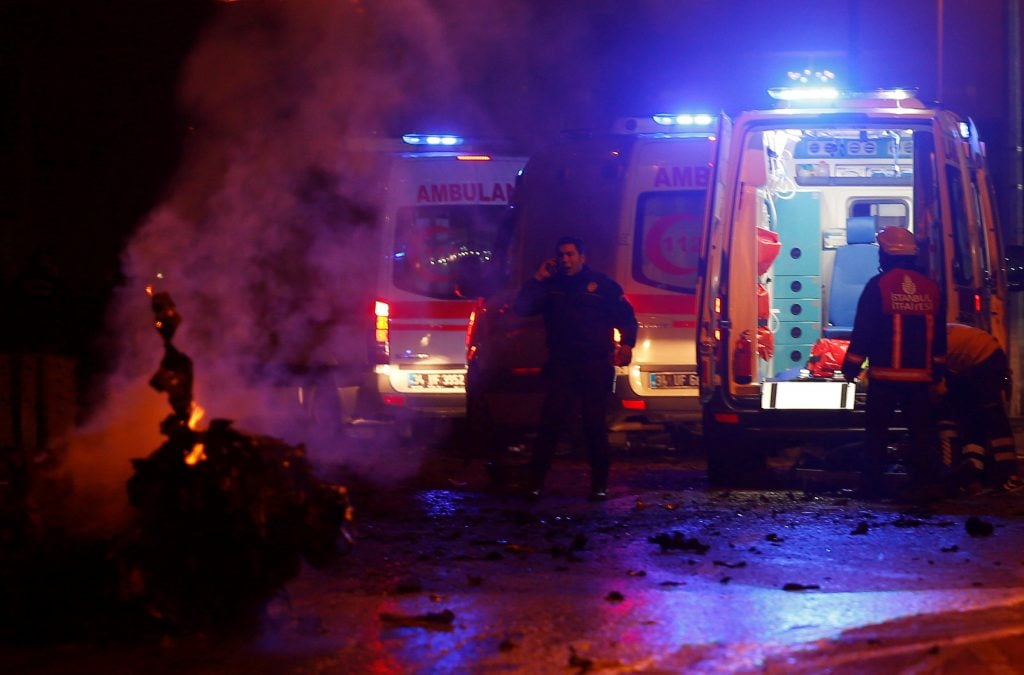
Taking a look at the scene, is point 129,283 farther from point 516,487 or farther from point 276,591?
point 276,591

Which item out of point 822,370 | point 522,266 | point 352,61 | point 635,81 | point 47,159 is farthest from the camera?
point 635,81

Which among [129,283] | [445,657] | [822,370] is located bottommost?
[445,657]

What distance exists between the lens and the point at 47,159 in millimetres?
20234

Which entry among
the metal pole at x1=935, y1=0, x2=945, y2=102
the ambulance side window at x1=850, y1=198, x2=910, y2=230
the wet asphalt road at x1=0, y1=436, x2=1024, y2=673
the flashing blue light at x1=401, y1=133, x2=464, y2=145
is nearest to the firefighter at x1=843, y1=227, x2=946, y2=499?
the wet asphalt road at x1=0, y1=436, x2=1024, y2=673

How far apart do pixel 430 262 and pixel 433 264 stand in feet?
0.11

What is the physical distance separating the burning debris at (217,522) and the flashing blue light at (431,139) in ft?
26.0

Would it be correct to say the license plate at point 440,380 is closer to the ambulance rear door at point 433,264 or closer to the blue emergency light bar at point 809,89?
the ambulance rear door at point 433,264

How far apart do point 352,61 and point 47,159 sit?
28.0ft

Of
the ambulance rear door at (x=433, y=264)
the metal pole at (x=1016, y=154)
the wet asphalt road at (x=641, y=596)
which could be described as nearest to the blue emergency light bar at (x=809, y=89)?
the wet asphalt road at (x=641, y=596)

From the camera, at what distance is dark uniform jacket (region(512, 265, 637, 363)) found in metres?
8.42

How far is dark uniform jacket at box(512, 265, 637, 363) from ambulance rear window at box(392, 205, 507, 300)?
12.2 feet

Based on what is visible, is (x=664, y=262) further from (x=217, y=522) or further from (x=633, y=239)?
(x=217, y=522)

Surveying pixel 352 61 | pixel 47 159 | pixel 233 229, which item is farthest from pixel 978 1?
pixel 47 159

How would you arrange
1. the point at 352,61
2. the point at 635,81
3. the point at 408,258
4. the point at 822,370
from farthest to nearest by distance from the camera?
the point at 635,81 → the point at 352,61 → the point at 408,258 → the point at 822,370
